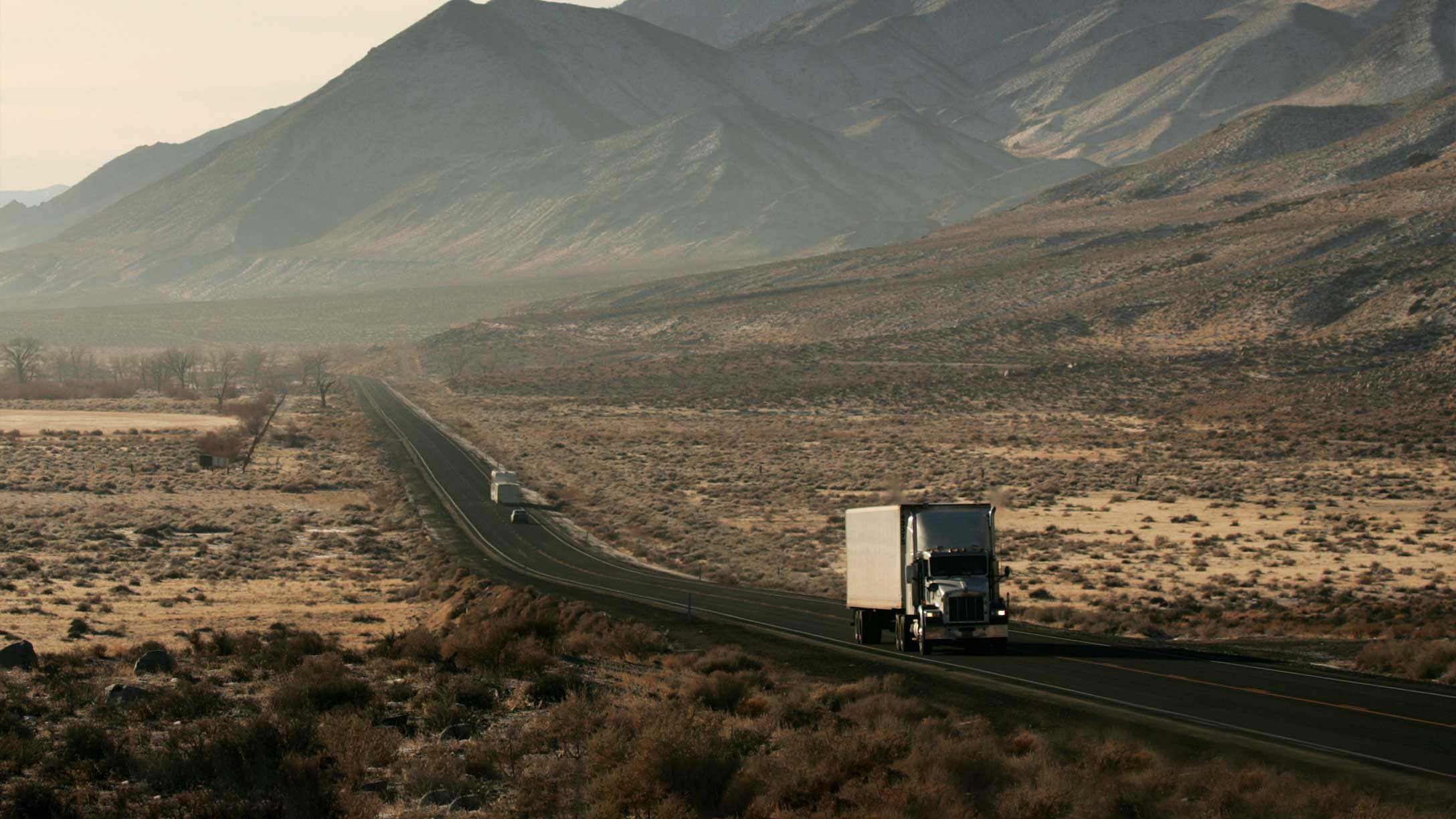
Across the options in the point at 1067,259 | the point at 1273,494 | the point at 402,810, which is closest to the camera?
the point at 402,810

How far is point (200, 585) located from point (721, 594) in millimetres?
15473

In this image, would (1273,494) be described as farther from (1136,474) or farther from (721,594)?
(721,594)

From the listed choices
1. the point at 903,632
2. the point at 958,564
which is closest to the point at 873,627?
the point at 903,632

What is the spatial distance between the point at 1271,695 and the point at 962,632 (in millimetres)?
5584

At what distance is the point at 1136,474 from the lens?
7344cm

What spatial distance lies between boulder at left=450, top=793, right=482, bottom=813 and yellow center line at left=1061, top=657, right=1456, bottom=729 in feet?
42.9

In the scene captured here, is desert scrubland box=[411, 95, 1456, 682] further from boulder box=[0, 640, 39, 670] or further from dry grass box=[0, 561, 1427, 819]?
boulder box=[0, 640, 39, 670]

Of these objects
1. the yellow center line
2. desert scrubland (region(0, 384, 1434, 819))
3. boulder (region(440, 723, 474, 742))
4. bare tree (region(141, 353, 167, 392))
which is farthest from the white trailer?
bare tree (region(141, 353, 167, 392))

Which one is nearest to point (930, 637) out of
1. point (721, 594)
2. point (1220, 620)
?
point (1220, 620)

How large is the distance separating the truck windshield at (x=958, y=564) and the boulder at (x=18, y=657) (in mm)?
15452

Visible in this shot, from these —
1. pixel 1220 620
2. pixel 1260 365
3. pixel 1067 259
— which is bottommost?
pixel 1220 620

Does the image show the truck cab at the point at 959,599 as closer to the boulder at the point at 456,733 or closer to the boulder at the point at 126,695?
the boulder at the point at 456,733

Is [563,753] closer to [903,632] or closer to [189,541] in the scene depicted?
[903,632]

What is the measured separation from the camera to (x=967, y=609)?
2573 centimetres
